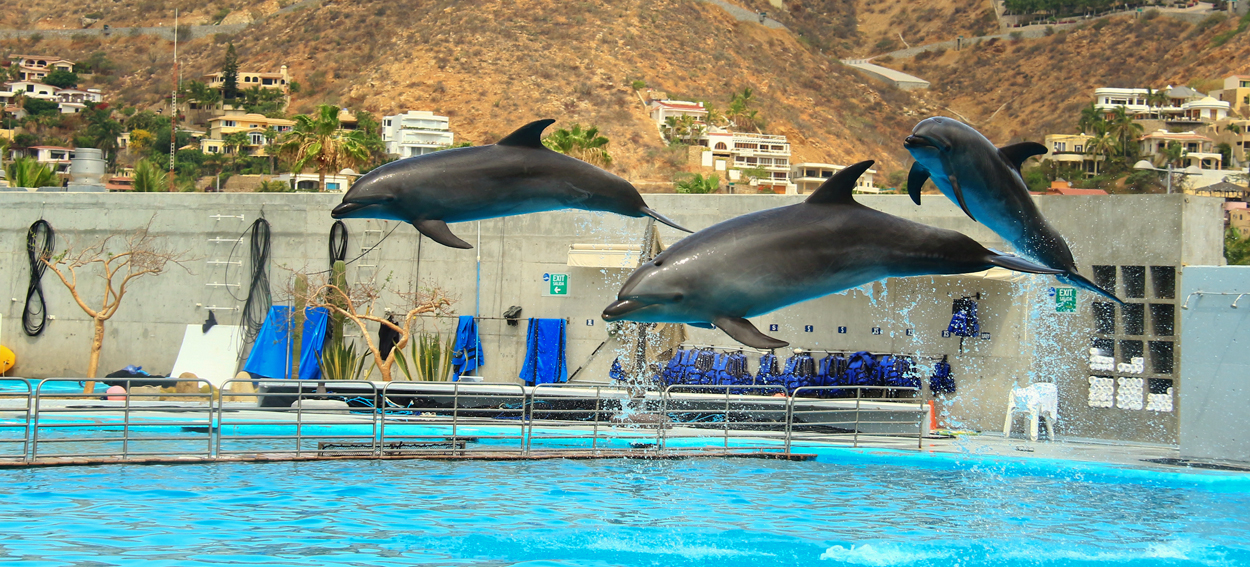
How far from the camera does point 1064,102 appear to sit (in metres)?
110

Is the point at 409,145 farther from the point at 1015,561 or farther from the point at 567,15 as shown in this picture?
the point at 1015,561

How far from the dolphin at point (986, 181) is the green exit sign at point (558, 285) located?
510 inches

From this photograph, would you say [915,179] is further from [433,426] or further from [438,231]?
[433,426]

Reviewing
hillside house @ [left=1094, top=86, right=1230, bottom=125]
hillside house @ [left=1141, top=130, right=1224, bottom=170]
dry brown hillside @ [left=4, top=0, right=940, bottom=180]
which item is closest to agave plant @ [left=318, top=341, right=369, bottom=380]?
dry brown hillside @ [left=4, top=0, right=940, bottom=180]

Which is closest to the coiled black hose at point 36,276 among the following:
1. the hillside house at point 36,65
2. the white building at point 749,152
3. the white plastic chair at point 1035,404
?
the white plastic chair at point 1035,404

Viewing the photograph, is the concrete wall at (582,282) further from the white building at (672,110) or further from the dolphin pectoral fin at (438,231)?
the white building at (672,110)

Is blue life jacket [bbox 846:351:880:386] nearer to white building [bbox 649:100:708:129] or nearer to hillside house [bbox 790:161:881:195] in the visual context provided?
white building [bbox 649:100:708:129]

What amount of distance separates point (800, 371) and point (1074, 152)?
95551 mm

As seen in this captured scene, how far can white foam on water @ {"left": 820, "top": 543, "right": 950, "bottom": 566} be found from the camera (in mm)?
7508

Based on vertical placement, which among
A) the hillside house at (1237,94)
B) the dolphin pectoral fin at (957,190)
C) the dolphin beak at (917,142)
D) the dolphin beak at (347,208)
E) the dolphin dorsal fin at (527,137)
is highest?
the hillside house at (1237,94)

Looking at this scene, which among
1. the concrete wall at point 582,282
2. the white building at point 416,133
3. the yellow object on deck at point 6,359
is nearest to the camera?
the concrete wall at point 582,282

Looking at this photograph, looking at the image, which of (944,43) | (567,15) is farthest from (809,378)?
(944,43)

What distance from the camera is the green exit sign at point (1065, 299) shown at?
14891 mm

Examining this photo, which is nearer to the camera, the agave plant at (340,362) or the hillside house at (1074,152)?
the agave plant at (340,362)
